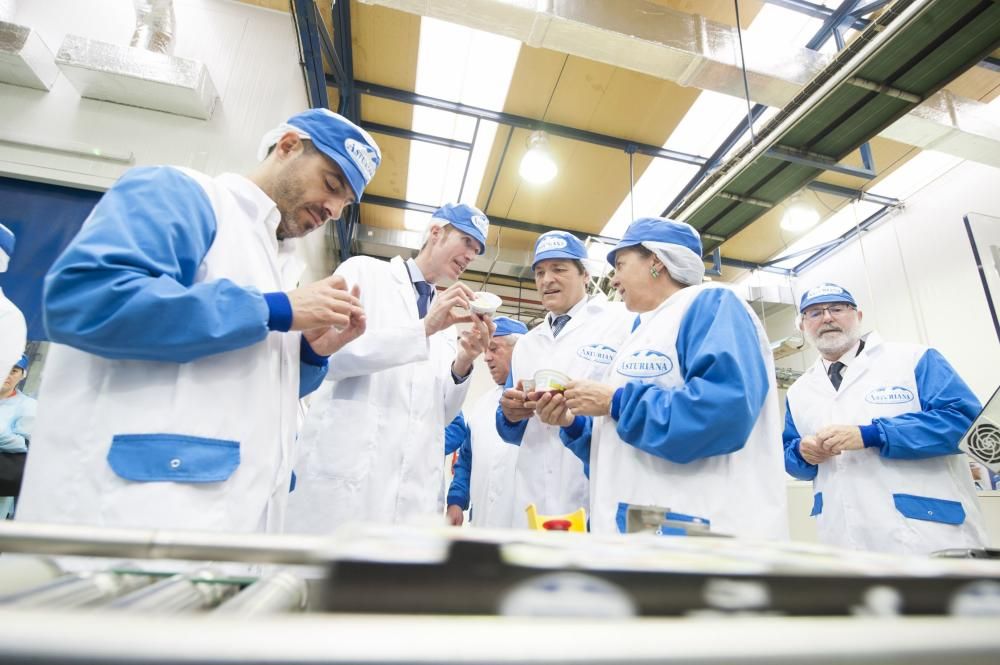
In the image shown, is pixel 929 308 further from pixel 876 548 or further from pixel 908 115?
pixel 876 548

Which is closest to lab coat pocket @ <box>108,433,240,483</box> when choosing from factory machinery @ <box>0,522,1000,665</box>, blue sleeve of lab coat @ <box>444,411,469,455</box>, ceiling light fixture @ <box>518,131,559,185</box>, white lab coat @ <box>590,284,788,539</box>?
factory machinery @ <box>0,522,1000,665</box>

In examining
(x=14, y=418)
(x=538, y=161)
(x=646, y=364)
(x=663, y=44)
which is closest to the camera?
(x=646, y=364)

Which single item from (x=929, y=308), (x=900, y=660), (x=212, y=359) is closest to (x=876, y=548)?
(x=900, y=660)

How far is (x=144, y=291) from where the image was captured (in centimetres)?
90

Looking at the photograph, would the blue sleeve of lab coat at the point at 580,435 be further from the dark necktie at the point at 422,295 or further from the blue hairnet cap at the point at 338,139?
the blue hairnet cap at the point at 338,139

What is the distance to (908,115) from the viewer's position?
3373 mm

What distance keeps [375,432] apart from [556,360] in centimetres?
86

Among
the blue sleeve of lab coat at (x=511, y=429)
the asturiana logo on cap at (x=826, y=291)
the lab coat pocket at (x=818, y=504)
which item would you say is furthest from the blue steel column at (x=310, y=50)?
the lab coat pocket at (x=818, y=504)

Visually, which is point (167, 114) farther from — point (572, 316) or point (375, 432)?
point (572, 316)

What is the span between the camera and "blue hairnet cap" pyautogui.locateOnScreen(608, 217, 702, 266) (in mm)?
1820

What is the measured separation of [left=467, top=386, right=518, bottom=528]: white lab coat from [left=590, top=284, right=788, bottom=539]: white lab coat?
75cm

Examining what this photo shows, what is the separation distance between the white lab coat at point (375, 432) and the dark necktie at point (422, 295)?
0.14 meters

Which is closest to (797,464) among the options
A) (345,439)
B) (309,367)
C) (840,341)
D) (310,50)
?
(840,341)

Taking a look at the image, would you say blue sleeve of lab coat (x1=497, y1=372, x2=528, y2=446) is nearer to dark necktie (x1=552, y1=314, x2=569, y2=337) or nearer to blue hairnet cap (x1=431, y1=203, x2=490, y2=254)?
dark necktie (x1=552, y1=314, x2=569, y2=337)
